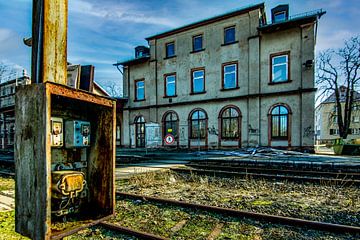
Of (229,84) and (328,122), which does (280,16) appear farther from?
(328,122)

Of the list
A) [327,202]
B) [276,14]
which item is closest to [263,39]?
[276,14]

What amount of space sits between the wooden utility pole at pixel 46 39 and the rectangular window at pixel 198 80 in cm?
1875

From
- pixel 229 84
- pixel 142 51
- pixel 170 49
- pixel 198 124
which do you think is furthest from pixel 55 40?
pixel 142 51

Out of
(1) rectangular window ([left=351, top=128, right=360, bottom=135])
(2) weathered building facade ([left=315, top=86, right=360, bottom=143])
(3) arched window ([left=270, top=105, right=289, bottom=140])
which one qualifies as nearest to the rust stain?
(3) arched window ([left=270, top=105, right=289, bottom=140])

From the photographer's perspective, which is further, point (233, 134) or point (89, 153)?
point (233, 134)

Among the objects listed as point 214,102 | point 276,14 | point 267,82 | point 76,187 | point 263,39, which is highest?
point 276,14

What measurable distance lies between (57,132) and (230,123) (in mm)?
17524

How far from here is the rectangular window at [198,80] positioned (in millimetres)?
20464

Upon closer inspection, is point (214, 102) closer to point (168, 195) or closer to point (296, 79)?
point (296, 79)

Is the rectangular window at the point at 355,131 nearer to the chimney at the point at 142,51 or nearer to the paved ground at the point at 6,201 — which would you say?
the chimney at the point at 142,51

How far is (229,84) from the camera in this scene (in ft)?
62.9

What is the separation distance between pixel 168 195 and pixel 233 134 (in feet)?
45.6

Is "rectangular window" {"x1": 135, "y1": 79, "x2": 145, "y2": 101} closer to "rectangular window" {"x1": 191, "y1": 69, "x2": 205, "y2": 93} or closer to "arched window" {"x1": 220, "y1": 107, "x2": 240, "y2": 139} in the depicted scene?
"rectangular window" {"x1": 191, "y1": 69, "x2": 205, "y2": 93}

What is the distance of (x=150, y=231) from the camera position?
3.32m
